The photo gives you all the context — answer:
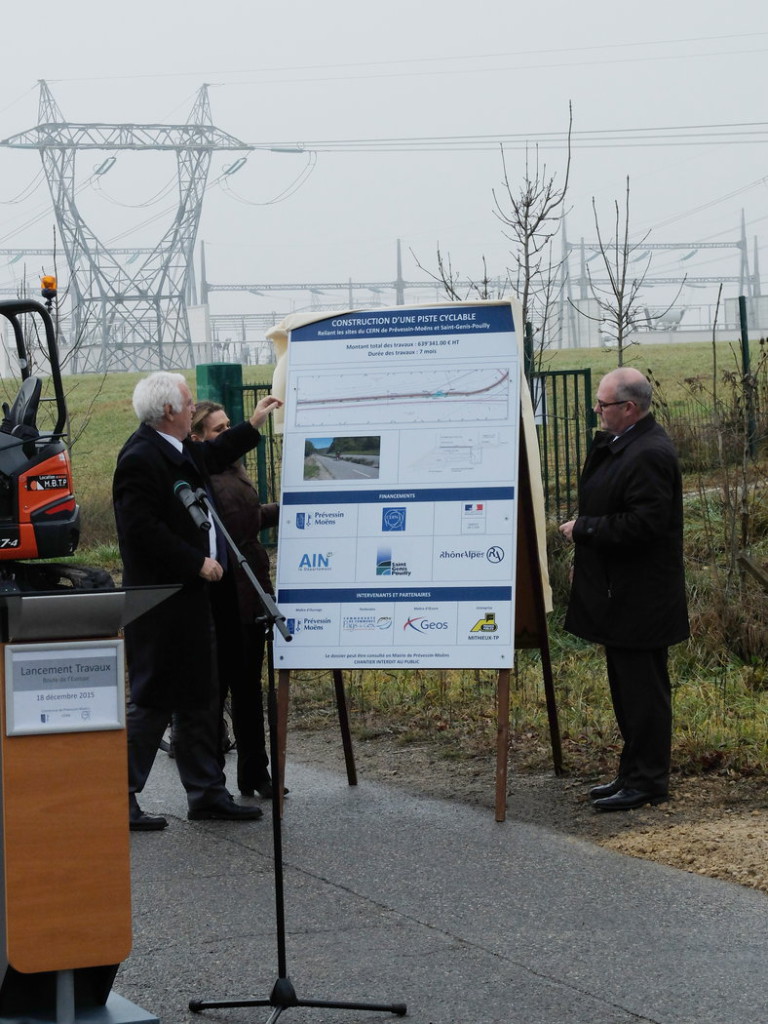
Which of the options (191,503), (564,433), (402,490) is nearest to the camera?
(191,503)

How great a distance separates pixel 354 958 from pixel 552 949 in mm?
671

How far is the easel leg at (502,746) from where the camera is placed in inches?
256

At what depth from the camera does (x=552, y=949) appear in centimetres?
484

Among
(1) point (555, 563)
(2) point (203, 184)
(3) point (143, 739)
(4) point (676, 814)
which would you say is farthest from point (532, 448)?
(2) point (203, 184)

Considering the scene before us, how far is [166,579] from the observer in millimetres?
6551

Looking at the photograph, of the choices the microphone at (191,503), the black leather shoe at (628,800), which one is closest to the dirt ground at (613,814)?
the black leather shoe at (628,800)

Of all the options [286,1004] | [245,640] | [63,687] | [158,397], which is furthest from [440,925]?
[158,397]

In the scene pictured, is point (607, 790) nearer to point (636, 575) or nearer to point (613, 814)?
point (613, 814)

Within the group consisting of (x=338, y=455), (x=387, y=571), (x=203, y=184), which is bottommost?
(x=387, y=571)

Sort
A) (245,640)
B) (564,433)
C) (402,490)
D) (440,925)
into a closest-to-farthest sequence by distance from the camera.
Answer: (440,925), (402,490), (245,640), (564,433)

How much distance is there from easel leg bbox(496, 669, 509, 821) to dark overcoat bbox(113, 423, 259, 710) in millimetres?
1341

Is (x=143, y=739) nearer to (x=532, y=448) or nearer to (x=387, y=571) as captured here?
(x=387, y=571)

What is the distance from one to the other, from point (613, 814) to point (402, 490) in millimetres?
1785

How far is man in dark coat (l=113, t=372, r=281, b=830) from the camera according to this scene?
6.49m
